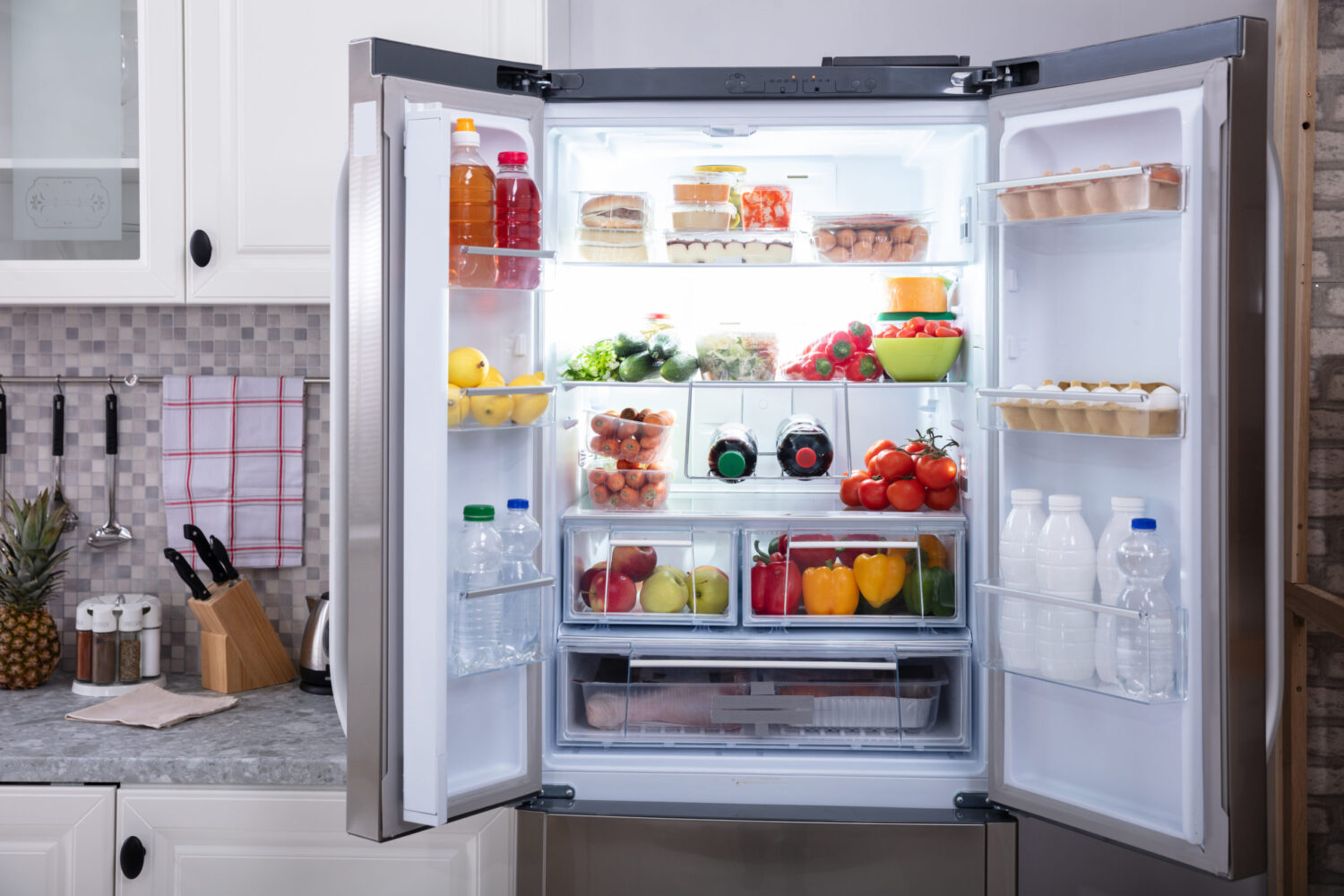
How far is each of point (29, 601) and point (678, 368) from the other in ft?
4.71

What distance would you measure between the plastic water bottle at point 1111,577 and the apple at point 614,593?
780 mm

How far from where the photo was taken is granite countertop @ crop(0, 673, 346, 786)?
1.70m

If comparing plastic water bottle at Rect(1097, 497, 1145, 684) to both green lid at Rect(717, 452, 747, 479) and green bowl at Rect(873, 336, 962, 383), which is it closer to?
green bowl at Rect(873, 336, 962, 383)

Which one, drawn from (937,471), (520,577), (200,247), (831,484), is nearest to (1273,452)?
(937,471)

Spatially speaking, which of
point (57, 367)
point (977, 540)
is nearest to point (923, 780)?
point (977, 540)

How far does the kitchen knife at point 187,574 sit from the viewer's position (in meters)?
2.05

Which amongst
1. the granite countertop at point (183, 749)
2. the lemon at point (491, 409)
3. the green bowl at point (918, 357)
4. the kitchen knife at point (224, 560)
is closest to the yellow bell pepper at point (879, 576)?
the green bowl at point (918, 357)

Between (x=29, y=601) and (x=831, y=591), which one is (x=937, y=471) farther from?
(x=29, y=601)

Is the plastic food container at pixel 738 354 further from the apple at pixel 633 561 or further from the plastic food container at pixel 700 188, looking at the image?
the apple at pixel 633 561

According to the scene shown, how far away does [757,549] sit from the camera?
1866mm

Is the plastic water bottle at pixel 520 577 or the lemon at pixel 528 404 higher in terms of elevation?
the lemon at pixel 528 404

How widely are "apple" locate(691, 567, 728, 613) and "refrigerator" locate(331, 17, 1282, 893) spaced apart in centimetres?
1

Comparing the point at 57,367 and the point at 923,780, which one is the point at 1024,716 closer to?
the point at 923,780

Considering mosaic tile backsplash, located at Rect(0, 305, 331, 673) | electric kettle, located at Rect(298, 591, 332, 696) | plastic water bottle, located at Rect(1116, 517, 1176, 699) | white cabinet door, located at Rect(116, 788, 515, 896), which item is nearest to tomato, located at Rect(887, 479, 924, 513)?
plastic water bottle, located at Rect(1116, 517, 1176, 699)
